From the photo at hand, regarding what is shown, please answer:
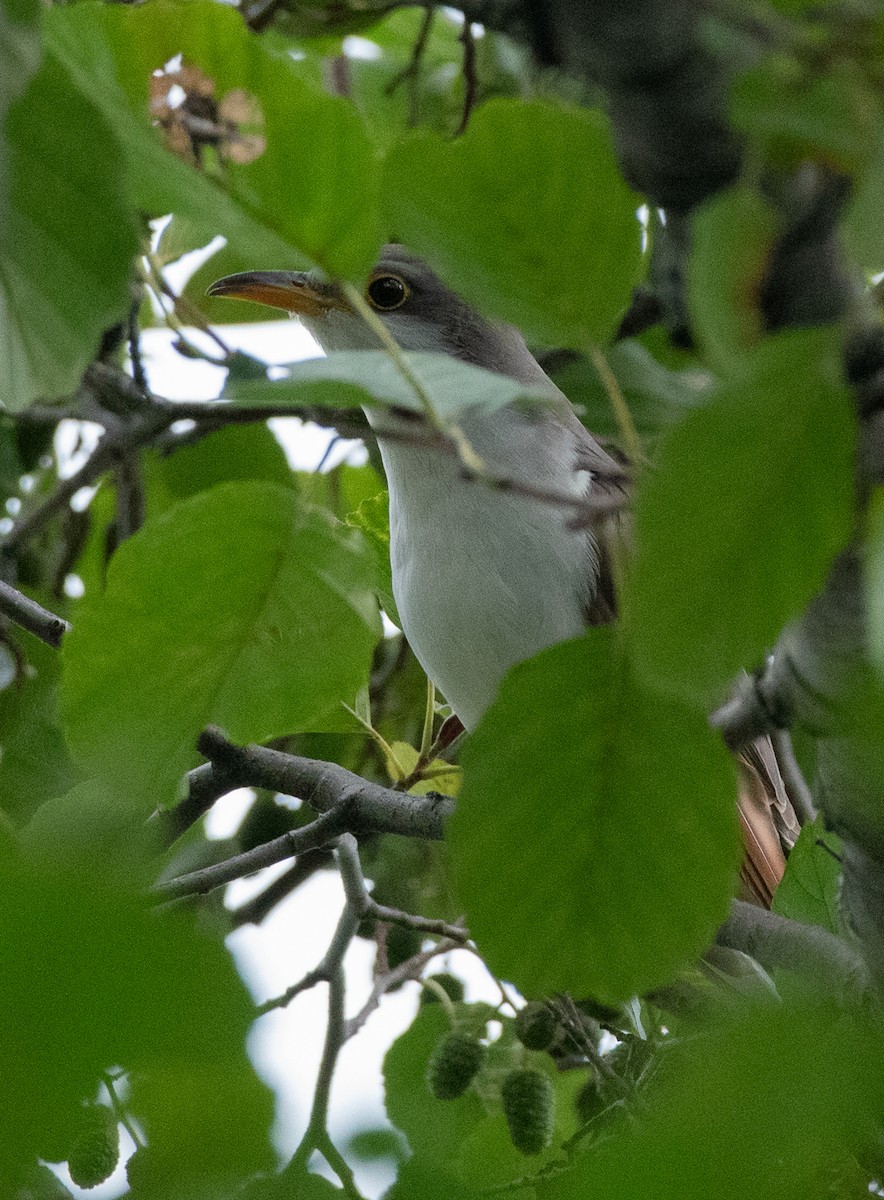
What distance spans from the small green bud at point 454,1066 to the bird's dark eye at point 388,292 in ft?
7.72

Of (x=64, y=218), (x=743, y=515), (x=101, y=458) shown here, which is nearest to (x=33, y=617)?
(x=101, y=458)

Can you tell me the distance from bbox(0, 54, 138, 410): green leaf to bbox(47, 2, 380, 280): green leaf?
7 cm

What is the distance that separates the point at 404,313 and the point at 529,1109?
98.8 inches

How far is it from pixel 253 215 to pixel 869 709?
68 cm

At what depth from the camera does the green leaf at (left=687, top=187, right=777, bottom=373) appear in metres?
1.00

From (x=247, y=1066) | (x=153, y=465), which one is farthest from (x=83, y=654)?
(x=153, y=465)

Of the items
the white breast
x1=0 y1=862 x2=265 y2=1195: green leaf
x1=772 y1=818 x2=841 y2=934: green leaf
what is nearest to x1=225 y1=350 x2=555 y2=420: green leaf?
x1=0 y1=862 x2=265 y2=1195: green leaf

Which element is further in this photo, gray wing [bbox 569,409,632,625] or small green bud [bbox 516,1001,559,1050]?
gray wing [bbox 569,409,632,625]

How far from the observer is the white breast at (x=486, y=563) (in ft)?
11.4

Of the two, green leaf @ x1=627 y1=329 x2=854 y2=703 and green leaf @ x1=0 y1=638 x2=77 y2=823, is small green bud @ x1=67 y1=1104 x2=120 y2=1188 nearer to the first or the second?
green leaf @ x1=627 y1=329 x2=854 y2=703

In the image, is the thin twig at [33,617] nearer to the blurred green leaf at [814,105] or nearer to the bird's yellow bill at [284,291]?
the bird's yellow bill at [284,291]

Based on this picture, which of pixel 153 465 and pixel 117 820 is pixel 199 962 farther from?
pixel 153 465

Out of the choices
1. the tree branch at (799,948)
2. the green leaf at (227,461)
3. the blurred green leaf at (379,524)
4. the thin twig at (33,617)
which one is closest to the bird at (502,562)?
the blurred green leaf at (379,524)

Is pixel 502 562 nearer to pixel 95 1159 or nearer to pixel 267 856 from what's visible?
pixel 267 856
